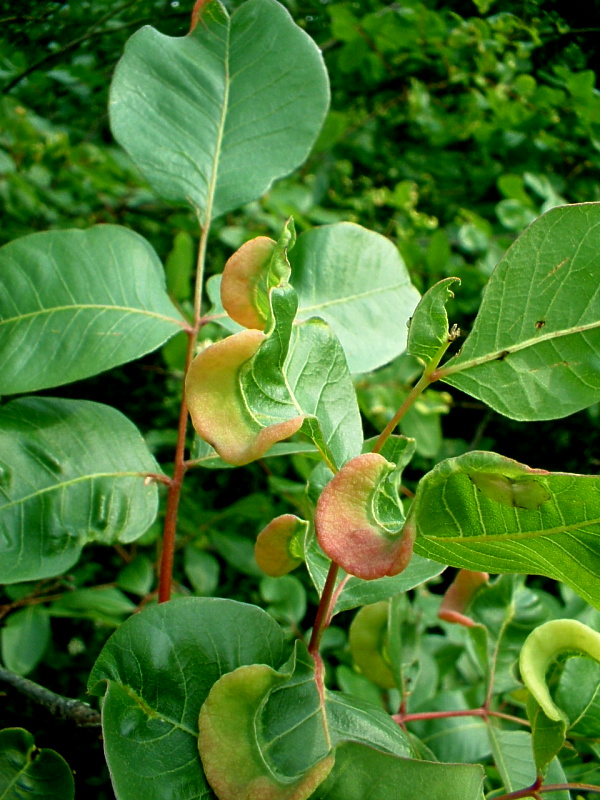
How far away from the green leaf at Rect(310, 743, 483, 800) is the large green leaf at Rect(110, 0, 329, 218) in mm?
528

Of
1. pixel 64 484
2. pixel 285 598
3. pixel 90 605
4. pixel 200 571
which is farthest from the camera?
pixel 200 571

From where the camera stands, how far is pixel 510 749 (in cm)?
64

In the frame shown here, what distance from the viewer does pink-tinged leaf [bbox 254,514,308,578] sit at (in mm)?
481

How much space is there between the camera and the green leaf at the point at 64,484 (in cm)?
56

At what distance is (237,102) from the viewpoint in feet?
2.33

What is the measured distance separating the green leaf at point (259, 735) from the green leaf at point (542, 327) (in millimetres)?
225

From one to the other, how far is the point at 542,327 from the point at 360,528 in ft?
0.62

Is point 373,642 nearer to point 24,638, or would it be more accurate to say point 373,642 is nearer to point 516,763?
point 516,763

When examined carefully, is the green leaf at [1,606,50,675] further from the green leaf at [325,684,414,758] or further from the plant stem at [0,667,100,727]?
the green leaf at [325,684,414,758]

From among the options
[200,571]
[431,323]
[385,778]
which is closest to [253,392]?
[431,323]

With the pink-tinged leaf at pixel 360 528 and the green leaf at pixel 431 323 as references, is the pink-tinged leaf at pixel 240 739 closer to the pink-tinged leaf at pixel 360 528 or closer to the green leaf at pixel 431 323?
the pink-tinged leaf at pixel 360 528

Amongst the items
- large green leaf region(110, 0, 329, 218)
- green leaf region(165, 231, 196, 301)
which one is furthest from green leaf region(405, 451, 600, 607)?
green leaf region(165, 231, 196, 301)

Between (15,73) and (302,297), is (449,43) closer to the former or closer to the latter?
(15,73)

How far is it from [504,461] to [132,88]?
1.77ft
